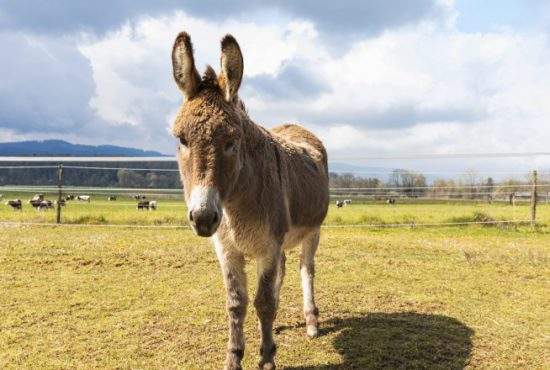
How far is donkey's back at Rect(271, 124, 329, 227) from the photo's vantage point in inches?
193

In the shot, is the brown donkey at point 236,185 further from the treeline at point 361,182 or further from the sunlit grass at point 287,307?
the treeline at point 361,182

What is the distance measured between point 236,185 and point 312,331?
2647mm

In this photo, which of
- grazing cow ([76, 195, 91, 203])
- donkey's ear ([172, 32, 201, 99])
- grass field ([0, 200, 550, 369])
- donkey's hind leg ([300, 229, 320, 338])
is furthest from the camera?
grazing cow ([76, 195, 91, 203])

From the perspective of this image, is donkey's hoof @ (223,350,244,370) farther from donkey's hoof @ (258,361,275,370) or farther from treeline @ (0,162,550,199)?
treeline @ (0,162,550,199)

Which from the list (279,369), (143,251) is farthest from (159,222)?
(279,369)

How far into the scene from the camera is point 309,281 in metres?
6.17

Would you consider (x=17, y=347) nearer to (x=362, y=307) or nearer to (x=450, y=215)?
(x=362, y=307)

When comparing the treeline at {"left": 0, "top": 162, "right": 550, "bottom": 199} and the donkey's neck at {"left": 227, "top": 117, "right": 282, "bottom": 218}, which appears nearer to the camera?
the donkey's neck at {"left": 227, "top": 117, "right": 282, "bottom": 218}

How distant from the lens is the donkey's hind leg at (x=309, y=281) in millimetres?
5828

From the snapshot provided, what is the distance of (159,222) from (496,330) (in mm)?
12884

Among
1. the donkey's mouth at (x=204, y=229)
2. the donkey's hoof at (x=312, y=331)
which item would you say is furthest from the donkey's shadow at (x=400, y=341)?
the donkey's mouth at (x=204, y=229)

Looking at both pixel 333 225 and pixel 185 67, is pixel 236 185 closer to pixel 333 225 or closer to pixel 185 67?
pixel 185 67

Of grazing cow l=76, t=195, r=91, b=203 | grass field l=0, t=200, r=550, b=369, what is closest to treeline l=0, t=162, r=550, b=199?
grass field l=0, t=200, r=550, b=369

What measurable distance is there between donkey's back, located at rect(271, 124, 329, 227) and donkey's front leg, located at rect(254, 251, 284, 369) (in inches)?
28.8
